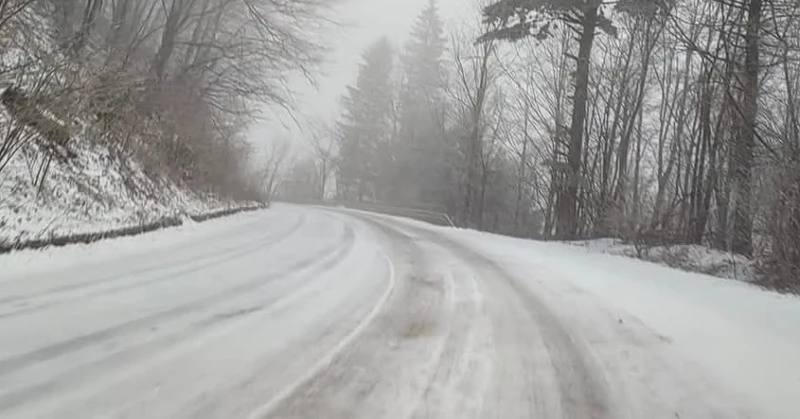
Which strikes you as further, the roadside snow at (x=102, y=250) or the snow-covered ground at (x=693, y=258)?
the snow-covered ground at (x=693, y=258)

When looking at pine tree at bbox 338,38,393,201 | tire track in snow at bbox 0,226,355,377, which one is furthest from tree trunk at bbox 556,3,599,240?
pine tree at bbox 338,38,393,201

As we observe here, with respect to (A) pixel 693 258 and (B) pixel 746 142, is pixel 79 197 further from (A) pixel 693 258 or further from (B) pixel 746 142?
(B) pixel 746 142

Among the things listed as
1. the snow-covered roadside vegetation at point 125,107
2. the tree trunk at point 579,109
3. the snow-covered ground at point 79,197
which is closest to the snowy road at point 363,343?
the snow-covered ground at point 79,197

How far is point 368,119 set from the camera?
159ft

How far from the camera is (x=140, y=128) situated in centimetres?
1260

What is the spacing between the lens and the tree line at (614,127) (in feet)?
33.8

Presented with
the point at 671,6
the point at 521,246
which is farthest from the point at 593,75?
the point at 521,246

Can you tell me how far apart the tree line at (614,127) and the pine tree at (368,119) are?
178mm

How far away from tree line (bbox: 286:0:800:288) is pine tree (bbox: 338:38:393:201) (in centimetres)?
18

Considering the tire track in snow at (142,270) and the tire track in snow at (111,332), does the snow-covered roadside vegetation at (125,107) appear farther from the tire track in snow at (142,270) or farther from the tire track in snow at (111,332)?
the tire track in snow at (111,332)

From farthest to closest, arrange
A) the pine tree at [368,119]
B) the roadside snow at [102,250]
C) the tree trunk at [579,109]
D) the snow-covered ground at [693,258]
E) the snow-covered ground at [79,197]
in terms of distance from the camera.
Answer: the pine tree at [368,119], the tree trunk at [579,109], the snow-covered ground at [693,258], the snow-covered ground at [79,197], the roadside snow at [102,250]

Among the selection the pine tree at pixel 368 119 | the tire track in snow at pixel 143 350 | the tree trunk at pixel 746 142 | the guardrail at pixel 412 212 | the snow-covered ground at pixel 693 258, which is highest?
the pine tree at pixel 368 119

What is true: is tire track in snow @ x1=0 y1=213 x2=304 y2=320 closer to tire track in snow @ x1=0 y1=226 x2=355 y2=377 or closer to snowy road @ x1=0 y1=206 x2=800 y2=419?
snowy road @ x1=0 y1=206 x2=800 y2=419

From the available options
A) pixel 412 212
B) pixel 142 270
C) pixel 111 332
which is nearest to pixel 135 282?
pixel 142 270
